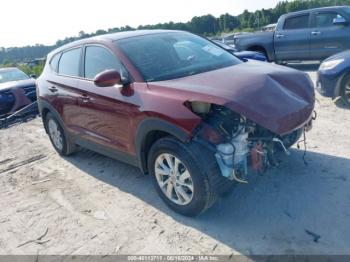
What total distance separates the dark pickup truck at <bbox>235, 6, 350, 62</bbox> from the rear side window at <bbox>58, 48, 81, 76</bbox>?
7782mm

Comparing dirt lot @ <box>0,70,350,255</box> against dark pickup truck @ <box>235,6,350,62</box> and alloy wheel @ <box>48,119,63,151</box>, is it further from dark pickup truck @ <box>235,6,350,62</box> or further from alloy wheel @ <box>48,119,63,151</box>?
dark pickup truck @ <box>235,6,350,62</box>

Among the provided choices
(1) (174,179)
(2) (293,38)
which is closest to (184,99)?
(1) (174,179)

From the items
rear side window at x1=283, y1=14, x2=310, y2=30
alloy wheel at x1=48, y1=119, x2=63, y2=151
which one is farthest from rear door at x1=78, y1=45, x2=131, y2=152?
rear side window at x1=283, y1=14, x2=310, y2=30

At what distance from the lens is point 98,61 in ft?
14.0

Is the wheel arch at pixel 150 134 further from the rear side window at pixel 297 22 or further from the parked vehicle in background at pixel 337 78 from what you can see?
the rear side window at pixel 297 22

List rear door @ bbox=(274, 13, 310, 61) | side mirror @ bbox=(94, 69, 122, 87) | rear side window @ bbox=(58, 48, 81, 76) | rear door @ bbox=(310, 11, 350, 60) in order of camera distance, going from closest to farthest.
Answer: side mirror @ bbox=(94, 69, 122, 87)
rear side window @ bbox=(58, 48, 81, 76)
rear door @ bbox=(310, 11, 350, 60)
rear door @ bbox=(274, 13, 310, 61)

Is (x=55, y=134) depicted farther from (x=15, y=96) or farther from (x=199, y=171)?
(x=15, y=96)

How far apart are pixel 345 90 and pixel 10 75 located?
965cm

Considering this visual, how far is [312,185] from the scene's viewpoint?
3750 millimetres

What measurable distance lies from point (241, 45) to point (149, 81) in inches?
365

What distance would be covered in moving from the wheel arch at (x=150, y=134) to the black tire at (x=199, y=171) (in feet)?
0.31

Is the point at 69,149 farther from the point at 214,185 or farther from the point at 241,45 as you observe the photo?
the point at 241,45

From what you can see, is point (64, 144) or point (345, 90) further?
point (345, 90)

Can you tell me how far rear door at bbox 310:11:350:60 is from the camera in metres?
9.66
